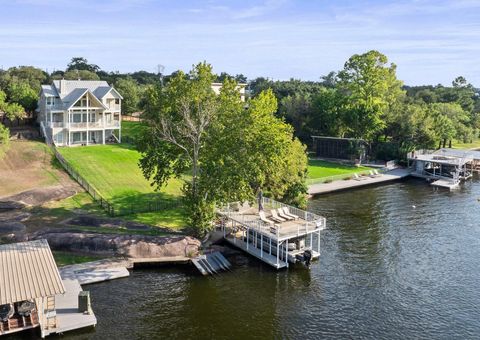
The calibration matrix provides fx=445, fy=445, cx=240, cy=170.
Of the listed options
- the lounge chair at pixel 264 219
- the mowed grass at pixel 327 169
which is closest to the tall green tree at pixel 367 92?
the mowed grass at pixel 327 169

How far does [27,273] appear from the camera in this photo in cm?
3000

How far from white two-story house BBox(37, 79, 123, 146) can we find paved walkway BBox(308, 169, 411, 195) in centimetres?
3865

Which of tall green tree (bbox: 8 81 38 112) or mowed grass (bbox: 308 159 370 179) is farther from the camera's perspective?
tall green tree (bbox: 8 81 38 112)

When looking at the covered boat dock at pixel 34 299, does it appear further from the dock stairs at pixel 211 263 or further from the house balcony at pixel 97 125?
the house balcony at pixel 97 125

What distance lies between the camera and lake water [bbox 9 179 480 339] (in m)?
30.4

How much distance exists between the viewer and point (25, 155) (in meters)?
67.8

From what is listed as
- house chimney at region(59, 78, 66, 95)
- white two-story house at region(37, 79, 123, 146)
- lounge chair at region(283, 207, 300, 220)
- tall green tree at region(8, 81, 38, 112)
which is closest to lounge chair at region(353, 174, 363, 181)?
lounge chair at region(283, 207, 300, 220)

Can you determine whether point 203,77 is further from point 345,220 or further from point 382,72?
point 382,72

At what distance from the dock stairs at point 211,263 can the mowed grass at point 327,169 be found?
1589 inches

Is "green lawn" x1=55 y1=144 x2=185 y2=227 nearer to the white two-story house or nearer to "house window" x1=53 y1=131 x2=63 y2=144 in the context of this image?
"house window" x1=53 y1=131 x2=63 y2=144

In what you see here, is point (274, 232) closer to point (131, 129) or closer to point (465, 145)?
point (131, 129)

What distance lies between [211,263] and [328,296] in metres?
11.1

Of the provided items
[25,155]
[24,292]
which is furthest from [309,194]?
[24,292]

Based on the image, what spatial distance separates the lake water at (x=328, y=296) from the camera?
3036 centimetres
